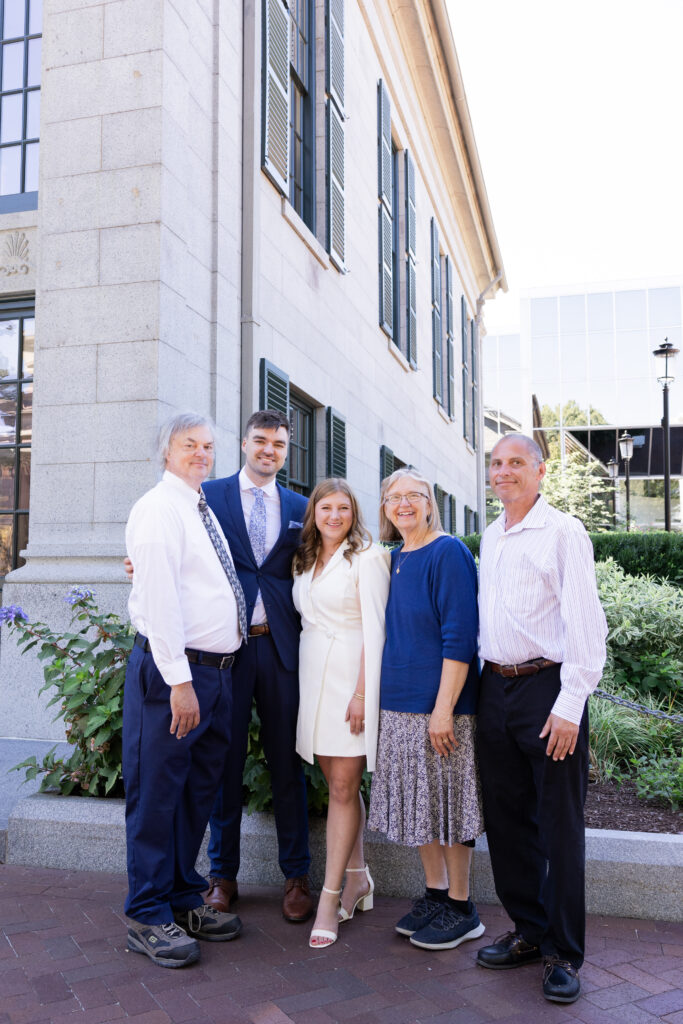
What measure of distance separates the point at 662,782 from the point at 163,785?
2562 millimetres

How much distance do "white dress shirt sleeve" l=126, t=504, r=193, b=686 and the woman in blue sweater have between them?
0.85 metres

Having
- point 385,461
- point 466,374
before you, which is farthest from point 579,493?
point 385,461

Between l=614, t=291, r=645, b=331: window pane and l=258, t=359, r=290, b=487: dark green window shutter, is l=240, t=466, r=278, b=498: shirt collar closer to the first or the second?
l=258, t=359, r=290, b=487: dark green window shutter

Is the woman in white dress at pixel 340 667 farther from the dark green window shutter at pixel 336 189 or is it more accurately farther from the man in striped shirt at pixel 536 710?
the dark green window shutter at pixel 336 189

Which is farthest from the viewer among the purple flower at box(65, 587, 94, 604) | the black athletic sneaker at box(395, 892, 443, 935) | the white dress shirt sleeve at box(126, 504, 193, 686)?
the purple flower at box(65, 587, 94, 604)

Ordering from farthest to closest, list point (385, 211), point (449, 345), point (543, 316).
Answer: point (543, 316), point (449, 345), point (385, 211)

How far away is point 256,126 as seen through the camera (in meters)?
7.82

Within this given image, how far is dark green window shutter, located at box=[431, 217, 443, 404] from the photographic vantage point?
60.8 ft

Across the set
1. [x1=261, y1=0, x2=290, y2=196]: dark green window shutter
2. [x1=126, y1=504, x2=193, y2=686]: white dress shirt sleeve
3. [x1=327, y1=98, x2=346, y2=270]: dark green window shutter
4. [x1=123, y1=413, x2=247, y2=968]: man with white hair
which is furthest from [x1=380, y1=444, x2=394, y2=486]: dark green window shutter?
[x1=126, y1=504, x2=193, y2=686]: white dress shirt sleeve

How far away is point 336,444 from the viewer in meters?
10.5

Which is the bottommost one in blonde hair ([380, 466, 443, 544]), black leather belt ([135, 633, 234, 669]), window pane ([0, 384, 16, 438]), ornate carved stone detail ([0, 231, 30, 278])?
black leather belt ([135, 633, 234, 669])

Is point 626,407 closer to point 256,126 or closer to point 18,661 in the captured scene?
point 256,126

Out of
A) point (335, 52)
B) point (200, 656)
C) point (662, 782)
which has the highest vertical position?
point (335, 52)

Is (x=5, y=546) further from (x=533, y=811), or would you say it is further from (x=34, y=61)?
(x=533, y=811)
